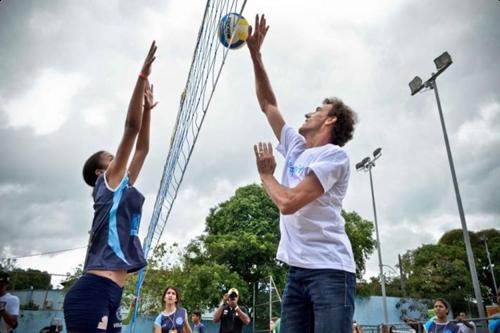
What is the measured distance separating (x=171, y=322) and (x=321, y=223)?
165 inches

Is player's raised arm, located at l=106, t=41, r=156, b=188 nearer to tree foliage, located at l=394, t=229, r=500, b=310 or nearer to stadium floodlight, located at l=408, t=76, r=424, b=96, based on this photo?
stadium floodlight, located at l=408, t=76, r=424, b=96

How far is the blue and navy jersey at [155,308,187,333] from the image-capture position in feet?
17.2

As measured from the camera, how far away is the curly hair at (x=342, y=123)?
89.2 inches

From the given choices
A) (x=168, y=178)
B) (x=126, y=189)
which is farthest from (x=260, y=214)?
(x=126, y=189)

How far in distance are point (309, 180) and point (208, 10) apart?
10.7 feet

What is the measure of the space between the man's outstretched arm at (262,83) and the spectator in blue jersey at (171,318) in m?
3.72

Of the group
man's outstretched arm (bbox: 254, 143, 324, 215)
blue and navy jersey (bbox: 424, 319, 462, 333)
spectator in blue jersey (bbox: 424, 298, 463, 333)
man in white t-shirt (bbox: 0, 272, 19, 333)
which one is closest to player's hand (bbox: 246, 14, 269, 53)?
man's outstretched arm (bbox: 254, 143, 324, 215)

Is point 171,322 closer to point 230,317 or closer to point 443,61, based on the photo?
point 230,317

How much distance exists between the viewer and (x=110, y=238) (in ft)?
6.89

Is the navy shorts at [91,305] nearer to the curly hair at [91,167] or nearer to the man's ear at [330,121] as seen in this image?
the curly hair at [91,167]

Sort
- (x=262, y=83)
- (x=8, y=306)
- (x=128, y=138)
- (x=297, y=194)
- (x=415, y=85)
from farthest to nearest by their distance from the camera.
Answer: (x=415, y=85) → (x=8, y=306) → (x=262, y=83) → (x=128, y=138) → (x=297, y=194)

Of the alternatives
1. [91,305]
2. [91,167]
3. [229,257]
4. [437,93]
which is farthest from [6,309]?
[229,257]

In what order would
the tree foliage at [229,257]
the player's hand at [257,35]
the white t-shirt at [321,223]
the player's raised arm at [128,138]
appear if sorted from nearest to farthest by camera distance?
1. the white t-shirt at [321,223]
2. the player's raised arm at [128,138]
3. the player's hand at [257,35]
4. the tree foliage at [229,257]

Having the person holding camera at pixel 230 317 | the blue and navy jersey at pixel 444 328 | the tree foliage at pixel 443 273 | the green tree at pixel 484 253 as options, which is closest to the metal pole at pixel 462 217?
the blue and navy jersey at pixel 444 328
